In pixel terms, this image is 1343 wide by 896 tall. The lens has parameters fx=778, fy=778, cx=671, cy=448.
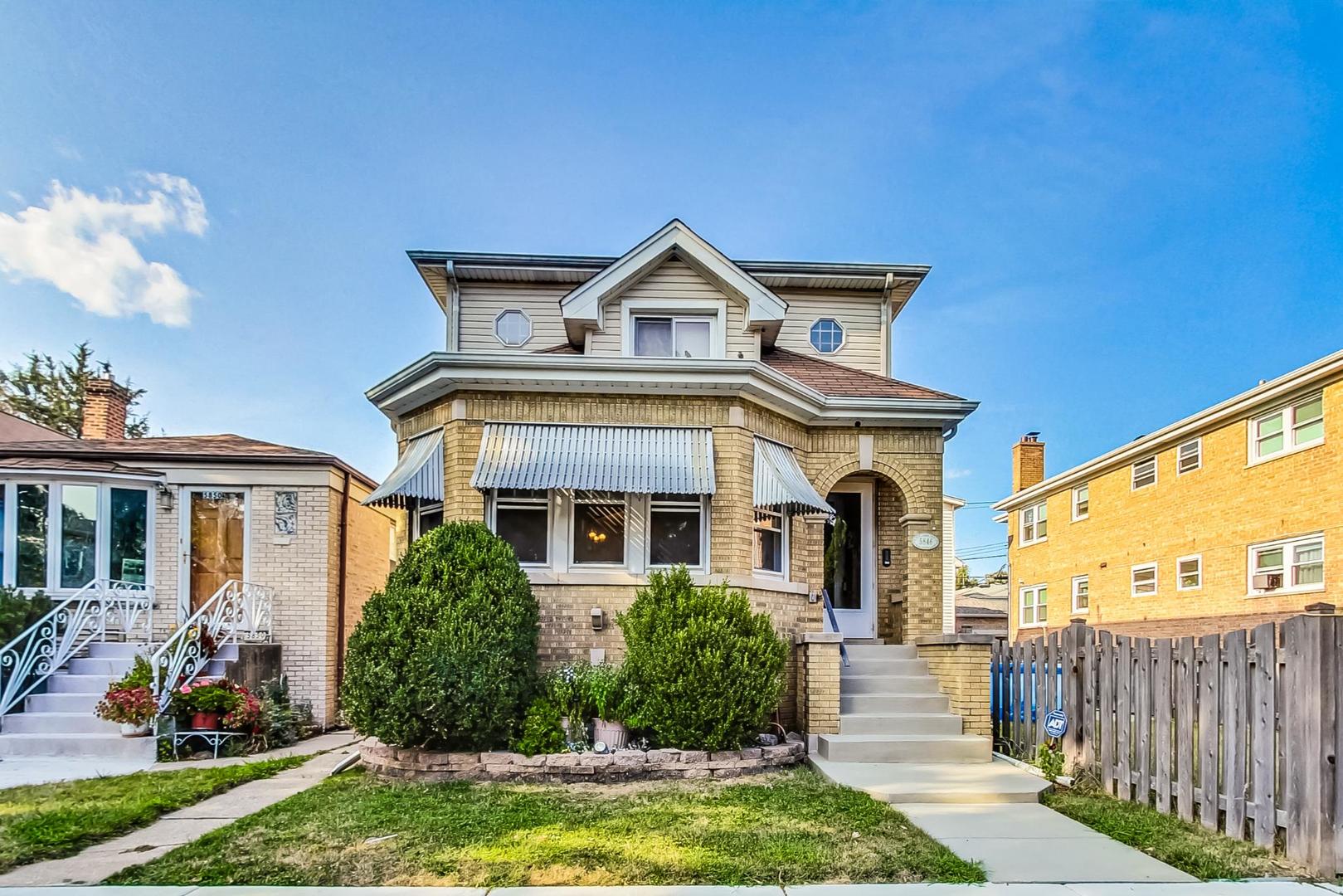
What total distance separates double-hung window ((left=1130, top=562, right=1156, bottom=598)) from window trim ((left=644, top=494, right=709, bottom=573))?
14.3 metres

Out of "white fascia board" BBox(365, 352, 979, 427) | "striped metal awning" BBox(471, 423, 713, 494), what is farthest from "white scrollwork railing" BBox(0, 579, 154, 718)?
"striped metal awning" BBox(471, 423, 713, 494)

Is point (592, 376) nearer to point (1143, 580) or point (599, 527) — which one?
point (599, 527)

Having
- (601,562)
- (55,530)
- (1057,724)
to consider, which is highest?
(55,530)

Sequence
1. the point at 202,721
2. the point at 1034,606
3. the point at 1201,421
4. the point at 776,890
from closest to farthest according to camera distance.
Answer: the point at 776,890, the point at 202,721, the point at 1201,421, the point at 1034,606

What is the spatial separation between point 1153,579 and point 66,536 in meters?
22.1

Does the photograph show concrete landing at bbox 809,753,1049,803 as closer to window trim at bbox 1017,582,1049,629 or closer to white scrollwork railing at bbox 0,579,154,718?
white scrollwork railing at bbox 0,579,154,718

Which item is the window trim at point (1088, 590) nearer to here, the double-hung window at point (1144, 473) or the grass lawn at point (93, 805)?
the double-hung window at point (1144, 473)

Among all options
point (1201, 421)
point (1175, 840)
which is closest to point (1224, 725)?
point (1175, 840)

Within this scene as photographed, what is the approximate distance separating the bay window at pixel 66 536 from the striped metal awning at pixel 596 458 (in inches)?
246

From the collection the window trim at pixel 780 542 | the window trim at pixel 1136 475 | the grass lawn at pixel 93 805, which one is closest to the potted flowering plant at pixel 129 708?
the grass lawn at pixel 93 805

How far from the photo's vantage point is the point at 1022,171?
1667 cm

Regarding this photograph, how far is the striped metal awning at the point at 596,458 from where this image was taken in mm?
9453

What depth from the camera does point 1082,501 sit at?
2214 cm

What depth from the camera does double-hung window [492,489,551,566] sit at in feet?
33.0
